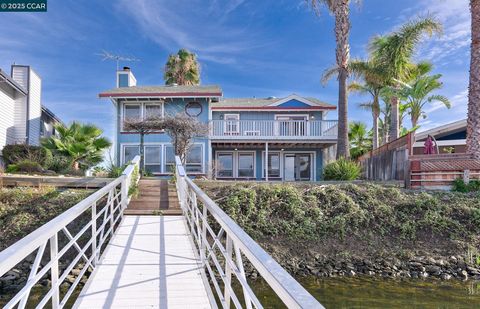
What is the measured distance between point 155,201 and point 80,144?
30.5ft

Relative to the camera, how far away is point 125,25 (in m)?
24.2

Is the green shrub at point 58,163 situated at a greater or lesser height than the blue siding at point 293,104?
lesser

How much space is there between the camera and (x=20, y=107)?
66.5 feet

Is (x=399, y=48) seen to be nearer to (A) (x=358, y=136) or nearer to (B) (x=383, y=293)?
(A) (x=358, y=136)

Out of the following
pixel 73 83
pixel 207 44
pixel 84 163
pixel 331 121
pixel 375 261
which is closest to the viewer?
pixel 375 261

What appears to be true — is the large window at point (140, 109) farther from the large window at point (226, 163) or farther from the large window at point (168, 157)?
the large window at point (226, 163)

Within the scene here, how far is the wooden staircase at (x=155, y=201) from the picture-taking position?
9.26m

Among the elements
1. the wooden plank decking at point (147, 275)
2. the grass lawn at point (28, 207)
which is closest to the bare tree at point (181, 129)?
the grass lawn at point (28, 207)

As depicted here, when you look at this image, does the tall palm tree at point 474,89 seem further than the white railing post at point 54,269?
Yes

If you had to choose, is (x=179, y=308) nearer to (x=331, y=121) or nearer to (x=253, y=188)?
(x=253, y=188)

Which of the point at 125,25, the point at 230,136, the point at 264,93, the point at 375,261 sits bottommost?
the point at 375,261

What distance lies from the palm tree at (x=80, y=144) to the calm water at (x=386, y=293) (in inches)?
512

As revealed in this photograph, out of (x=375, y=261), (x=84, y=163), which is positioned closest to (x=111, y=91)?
(x=84, y=163)

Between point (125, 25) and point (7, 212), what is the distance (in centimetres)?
1689
